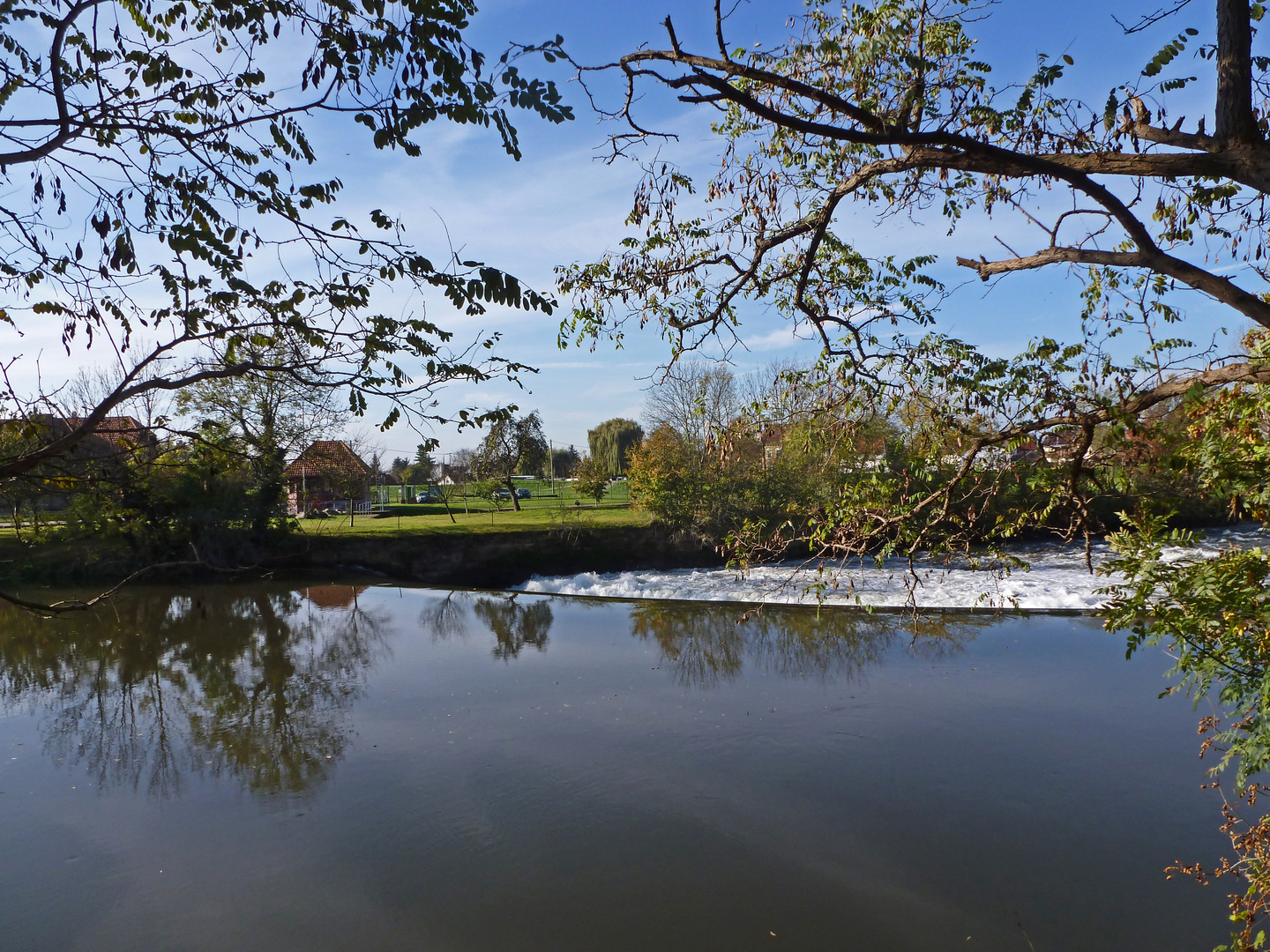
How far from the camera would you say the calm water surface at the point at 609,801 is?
511 centimetres

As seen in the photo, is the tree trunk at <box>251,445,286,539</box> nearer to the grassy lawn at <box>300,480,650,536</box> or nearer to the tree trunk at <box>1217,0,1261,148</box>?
the grassy lawn at <box>300,480,650,536</box>

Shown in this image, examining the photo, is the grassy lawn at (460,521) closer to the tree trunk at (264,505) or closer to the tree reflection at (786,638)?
the tree trunk at (264,505)

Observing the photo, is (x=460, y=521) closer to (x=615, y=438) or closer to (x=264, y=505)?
(x=264, y=505)

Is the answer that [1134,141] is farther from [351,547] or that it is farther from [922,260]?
[351,547]

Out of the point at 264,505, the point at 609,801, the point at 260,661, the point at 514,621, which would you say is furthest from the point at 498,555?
the point at 609,801

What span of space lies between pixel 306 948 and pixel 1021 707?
764 centimetres

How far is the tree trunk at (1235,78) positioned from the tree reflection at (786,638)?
8.45 m

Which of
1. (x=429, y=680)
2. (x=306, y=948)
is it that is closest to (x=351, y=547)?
(x=429, y=680)

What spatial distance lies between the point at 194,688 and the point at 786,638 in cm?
877

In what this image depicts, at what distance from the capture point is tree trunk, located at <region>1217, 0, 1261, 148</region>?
2.77 meters

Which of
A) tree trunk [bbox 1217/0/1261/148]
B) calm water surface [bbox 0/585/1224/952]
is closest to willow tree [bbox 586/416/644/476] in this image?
calm water surface [bbox 0/585/1224/952]

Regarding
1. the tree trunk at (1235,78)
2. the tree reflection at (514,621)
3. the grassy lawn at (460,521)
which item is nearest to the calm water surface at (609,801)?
the tree reflection at (514,621)

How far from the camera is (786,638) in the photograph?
526 inches

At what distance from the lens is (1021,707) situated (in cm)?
914
